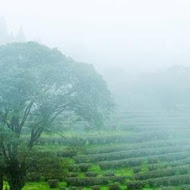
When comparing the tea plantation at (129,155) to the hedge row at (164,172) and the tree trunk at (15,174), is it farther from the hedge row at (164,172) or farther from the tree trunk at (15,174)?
the tree trunk at (15,174)

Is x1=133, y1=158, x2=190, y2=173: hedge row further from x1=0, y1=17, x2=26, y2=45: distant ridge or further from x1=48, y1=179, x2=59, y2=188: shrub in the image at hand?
x1=0, y1=17, x2=26, y2=45: distant ridge

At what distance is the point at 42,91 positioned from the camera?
25.5 m

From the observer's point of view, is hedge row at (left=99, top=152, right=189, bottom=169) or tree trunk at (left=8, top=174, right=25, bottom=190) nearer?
tree trunk at (left=8, top=174, right=25, bottom=190)

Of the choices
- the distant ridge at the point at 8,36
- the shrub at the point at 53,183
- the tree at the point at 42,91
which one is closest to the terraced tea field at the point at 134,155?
the shrub at the point at 53,183

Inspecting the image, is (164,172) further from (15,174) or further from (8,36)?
(8,36)

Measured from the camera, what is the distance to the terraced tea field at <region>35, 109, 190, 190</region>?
40.9 metres

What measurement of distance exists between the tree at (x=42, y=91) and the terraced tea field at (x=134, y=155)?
3546mm

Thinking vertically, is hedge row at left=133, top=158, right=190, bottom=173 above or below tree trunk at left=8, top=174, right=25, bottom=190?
below

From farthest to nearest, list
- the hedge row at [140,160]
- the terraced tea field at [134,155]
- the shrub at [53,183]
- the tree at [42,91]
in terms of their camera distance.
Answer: the hedge row at [140,160]
the terraced tea field at [134,155]
the shrub at [53,183]
the tree at [42,91]

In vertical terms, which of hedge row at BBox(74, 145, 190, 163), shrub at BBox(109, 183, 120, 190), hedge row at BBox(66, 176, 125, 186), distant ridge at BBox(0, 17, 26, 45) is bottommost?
shrub at BBox(109, 183, 120, 190)

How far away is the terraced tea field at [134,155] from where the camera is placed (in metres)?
40.9

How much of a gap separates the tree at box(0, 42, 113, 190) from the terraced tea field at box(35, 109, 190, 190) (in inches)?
140

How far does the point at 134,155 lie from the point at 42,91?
27.7 metres

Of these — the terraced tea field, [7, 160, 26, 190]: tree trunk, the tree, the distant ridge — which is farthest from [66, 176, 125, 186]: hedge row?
the distant ridge
